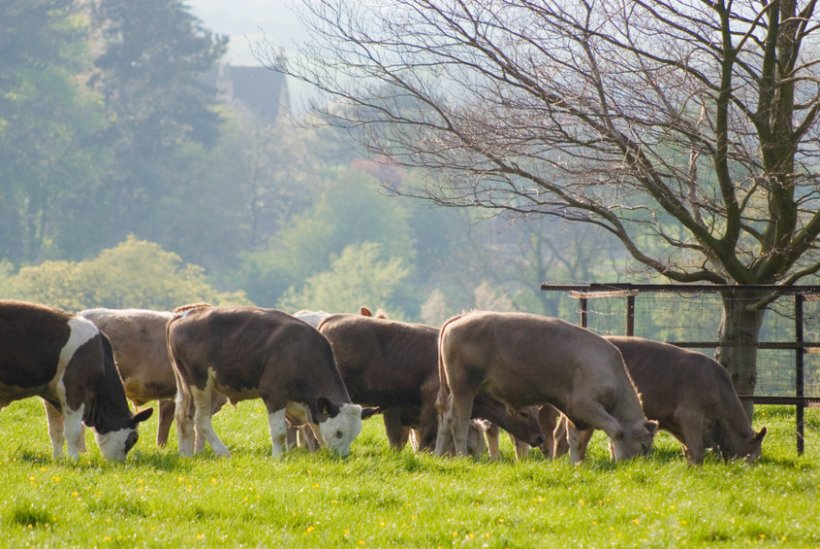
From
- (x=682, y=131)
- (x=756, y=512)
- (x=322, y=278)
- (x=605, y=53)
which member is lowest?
(x=322, y=278)

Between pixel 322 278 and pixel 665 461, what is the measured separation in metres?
72.0

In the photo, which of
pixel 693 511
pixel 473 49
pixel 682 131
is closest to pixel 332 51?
pixel 473 49

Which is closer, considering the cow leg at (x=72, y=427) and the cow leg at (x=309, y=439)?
the cow leg at (x=72, y=427)

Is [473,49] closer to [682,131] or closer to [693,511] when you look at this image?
[682,131]

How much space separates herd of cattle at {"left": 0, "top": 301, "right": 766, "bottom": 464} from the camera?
1195 centimetres

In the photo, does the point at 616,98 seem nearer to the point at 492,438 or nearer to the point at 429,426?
the point at 492,438

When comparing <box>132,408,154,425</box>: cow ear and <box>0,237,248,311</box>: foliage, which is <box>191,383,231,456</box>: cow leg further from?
<box>0,237,248,311</box>: foliage

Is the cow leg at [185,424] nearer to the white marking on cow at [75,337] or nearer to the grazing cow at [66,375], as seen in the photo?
the grazing cow at [66,375]

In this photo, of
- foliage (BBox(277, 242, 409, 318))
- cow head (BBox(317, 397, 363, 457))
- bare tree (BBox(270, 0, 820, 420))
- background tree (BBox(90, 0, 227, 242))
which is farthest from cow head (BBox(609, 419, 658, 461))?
background tree (BBox(90, 0, 227, 242))

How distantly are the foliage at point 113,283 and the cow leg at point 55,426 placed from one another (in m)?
52.9

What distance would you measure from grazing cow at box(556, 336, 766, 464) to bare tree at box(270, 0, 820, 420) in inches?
88.0

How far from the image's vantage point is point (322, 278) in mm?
84062

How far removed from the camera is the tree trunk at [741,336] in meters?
15.7

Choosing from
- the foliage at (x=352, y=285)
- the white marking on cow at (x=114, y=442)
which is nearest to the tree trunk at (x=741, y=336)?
the white marking on cow at (x=114, y=442)
